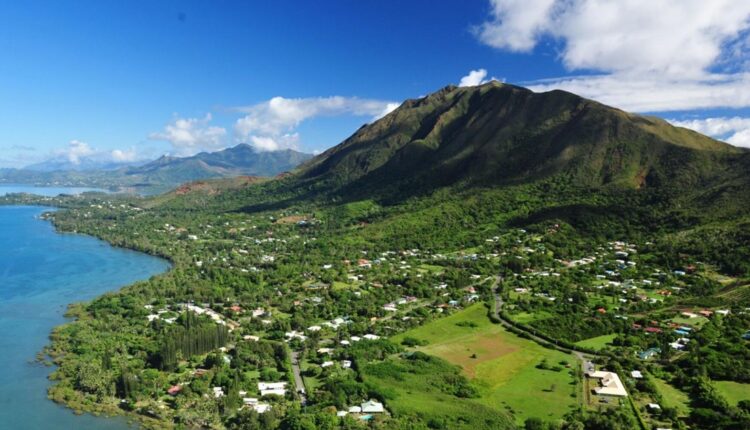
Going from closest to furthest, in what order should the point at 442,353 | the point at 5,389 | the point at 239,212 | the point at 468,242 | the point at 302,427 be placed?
the point at 302,427, the point at 5,389, the point at 442,353, the point at 468,242, the point at 239,212

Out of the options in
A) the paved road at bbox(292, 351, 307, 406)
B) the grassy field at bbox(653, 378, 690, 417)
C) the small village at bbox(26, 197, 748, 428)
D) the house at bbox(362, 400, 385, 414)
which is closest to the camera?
the grassy field at bbox(653, 378, 690, 417)

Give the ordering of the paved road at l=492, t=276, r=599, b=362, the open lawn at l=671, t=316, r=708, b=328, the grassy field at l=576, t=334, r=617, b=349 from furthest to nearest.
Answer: the open lawn at l=671, t=316, r=708, b=328 → the grassy field at l=576, t=334, r=617, b=349 → the paved road at l=492, t=276, r=599, b=362

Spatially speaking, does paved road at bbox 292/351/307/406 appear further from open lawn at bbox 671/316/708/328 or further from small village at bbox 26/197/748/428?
open lawn at bbox 671/316/708/328

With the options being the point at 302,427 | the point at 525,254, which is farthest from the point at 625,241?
the point at 302,427

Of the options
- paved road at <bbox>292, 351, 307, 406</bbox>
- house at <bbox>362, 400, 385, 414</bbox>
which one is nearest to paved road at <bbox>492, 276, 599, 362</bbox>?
house at <bbox>362, 400, 385, 414</bbox>

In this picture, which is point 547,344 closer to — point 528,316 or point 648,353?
point 528,316

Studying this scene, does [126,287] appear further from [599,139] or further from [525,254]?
[599,139]
